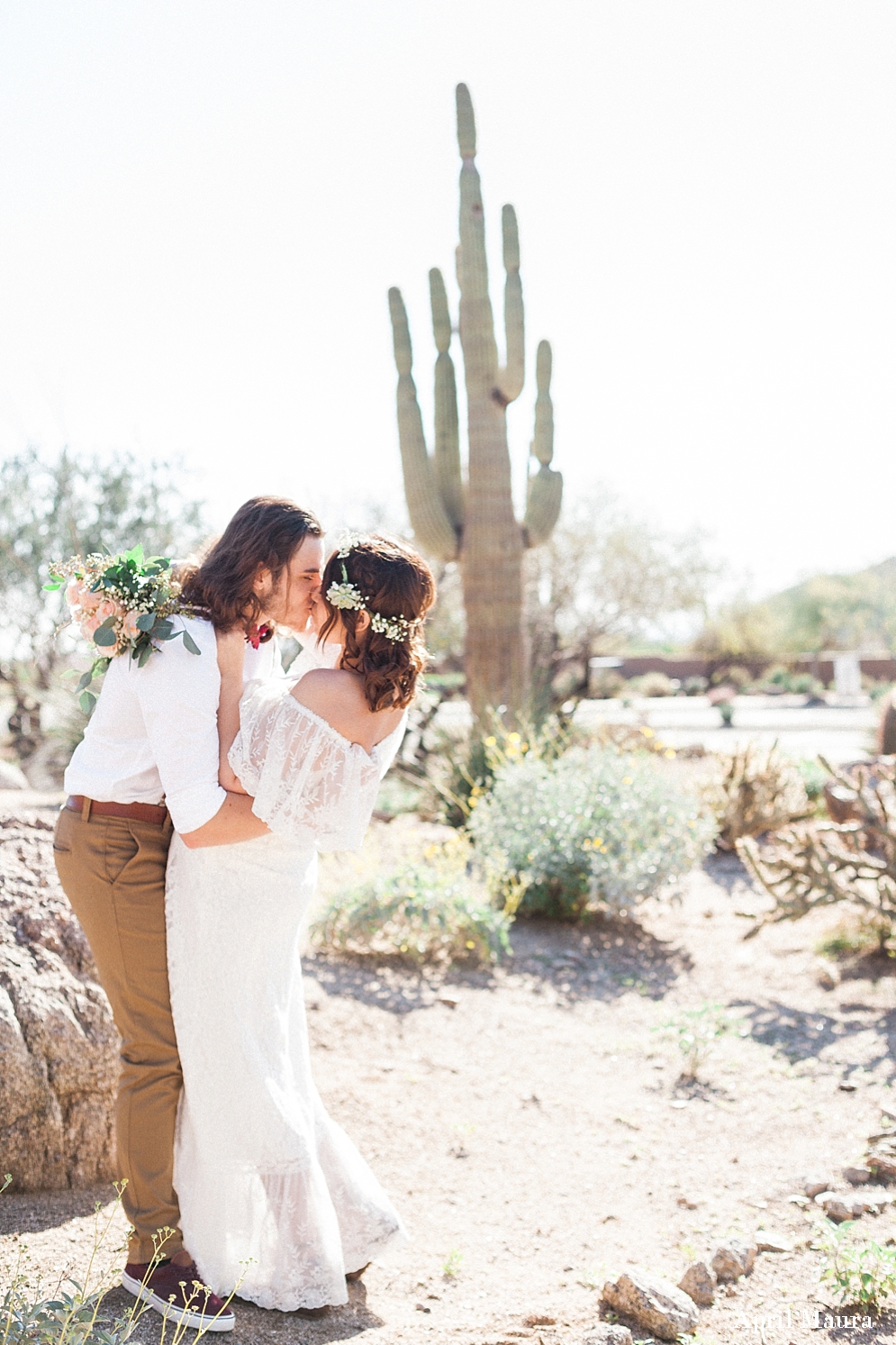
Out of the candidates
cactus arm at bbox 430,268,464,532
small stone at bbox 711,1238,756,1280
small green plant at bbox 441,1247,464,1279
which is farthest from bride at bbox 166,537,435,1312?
cactus arm at bbox 430,268,464,532

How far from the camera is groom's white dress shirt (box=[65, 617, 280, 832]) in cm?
231

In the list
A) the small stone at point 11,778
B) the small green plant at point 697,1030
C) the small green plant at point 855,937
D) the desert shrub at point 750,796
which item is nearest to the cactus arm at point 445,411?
the desert shrub at point 750,796

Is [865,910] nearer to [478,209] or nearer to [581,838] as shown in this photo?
[581,838]

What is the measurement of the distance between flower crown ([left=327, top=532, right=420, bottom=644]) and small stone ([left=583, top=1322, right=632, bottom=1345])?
1597 mm

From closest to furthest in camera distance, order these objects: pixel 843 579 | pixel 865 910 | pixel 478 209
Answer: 1. pixel 865 910
2. pixel 478 209
3. pixel 843 579

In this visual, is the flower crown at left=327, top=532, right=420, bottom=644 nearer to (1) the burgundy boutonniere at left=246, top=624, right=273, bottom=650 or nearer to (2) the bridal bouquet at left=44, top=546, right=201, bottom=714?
(1) the burgundy boutonniere at left=246, top=624, right=273, bottom=650

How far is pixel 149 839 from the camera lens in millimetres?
2488

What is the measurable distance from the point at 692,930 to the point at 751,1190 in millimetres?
3294

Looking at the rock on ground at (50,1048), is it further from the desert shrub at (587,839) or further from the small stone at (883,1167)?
the desert shrub at (587,839)

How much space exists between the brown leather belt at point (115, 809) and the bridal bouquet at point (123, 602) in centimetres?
24

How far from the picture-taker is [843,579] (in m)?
42.4

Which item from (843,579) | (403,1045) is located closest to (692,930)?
(403,1045)

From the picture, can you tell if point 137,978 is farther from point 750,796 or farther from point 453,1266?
point 750,796

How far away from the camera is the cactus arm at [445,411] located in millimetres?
10469
